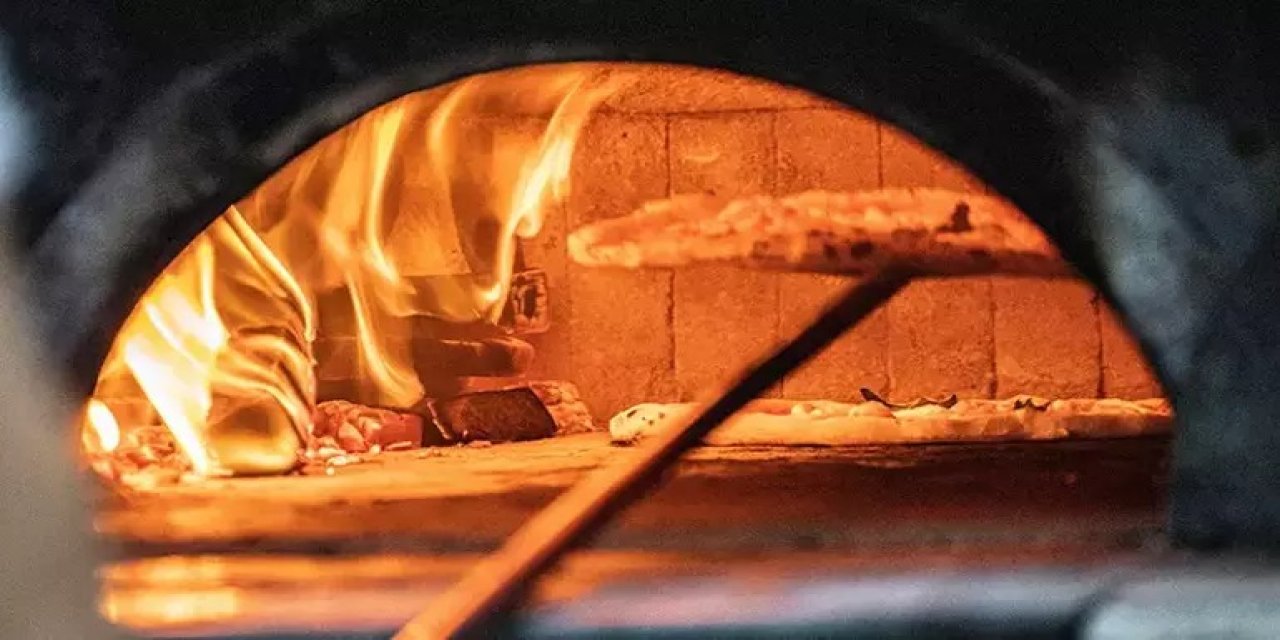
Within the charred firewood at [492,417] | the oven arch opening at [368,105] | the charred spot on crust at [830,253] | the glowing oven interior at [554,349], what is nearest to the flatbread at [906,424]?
the glowing oven interior at [554,349]

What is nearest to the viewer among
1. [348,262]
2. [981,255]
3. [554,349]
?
[981,255]

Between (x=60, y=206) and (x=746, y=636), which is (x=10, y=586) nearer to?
(x=60, y=206)

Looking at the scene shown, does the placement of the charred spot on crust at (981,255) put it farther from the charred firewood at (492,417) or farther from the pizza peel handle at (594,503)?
the charred firewood at (492,417)

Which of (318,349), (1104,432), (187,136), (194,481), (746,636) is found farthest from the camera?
(318,349)

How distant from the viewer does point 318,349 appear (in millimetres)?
1516

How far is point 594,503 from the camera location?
969 mm

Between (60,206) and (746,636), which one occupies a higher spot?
(60,206)

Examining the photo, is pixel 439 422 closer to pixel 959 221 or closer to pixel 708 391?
pixel 708 391

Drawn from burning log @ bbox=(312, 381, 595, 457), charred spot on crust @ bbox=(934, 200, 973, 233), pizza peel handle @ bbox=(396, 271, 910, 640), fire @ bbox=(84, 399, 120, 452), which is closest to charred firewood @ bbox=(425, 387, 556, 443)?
burning log @ bbox=(312, 381, 595, 457)

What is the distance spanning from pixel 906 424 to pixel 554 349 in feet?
1.30

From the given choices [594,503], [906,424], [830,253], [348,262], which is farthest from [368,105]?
[906,424]

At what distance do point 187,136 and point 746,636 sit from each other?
0.46 m

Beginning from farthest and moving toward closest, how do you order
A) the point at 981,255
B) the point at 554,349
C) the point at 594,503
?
the point at 554,349 < the point at 981,255 < the point at 594,503

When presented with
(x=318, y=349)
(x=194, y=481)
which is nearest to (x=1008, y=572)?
(x=194, y=481)
